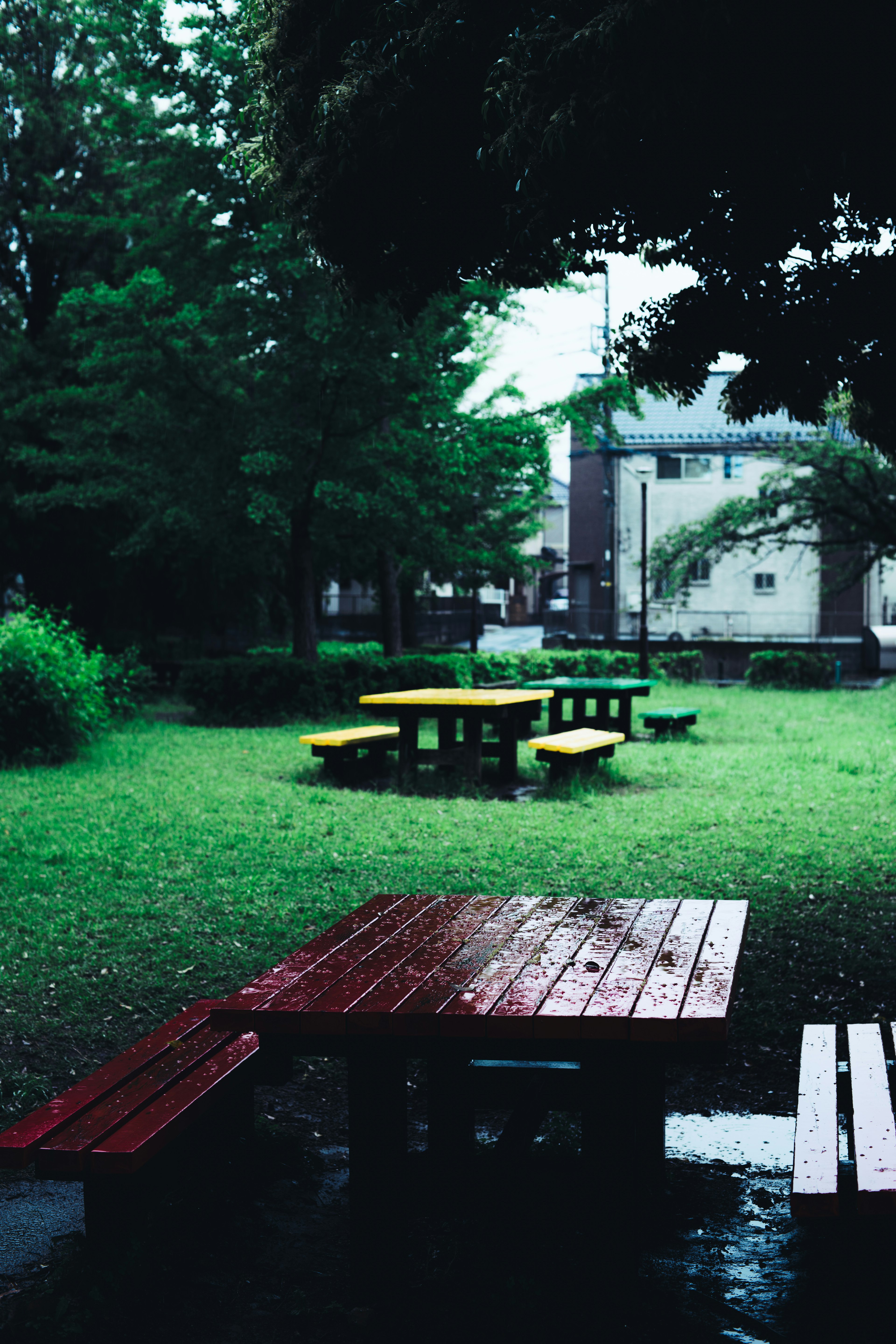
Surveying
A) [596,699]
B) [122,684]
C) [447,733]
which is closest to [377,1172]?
[447,733]

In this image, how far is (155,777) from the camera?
10.8 meters

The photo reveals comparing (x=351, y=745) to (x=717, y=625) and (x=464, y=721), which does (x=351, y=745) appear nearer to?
(x=464, y=721)

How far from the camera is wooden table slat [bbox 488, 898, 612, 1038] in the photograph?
7.80ft

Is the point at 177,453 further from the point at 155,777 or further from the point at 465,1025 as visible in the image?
the point at 465,1025

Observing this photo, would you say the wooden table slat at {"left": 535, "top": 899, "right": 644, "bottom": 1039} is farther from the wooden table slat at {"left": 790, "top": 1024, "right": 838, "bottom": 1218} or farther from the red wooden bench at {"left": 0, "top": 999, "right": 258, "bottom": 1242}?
the red wooden bench at {"left": 0, "top": 999, "right": 258, "bottom": 1242}

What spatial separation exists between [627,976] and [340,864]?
15.4 ft

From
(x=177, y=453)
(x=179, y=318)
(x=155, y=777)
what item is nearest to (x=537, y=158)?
(x=155, y=777)

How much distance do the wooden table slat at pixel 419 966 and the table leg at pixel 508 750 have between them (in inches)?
289

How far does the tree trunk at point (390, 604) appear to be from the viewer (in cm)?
2233

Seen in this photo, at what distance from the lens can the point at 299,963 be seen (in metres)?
2.85

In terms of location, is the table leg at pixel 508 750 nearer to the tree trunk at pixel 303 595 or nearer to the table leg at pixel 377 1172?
the tree trunk at pixel 303 595

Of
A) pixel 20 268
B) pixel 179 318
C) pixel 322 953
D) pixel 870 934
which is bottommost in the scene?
pixel 870 934

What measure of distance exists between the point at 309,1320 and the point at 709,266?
532cm

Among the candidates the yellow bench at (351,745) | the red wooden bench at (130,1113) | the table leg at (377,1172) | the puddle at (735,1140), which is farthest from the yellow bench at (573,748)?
the table leg at (377,1172)
